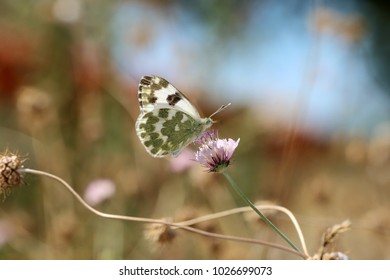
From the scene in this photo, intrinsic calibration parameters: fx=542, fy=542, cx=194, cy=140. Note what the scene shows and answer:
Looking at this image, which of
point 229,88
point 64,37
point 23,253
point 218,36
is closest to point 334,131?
point 229,88

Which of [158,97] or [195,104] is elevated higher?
[195,104]

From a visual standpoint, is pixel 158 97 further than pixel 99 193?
No

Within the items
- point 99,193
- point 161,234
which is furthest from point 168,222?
point 99,193

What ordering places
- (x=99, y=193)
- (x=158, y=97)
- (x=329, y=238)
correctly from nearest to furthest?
1. (x=329, y=238)
2. (x=158, y=97)
3. (x=99, y=193)

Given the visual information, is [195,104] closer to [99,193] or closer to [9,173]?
[99,193]

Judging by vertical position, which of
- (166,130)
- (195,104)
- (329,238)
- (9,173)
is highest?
(195,104)

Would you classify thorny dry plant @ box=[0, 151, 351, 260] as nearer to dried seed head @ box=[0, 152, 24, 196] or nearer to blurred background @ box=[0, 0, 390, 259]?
dried seed head @ box=[0, 152, 24, 196]
